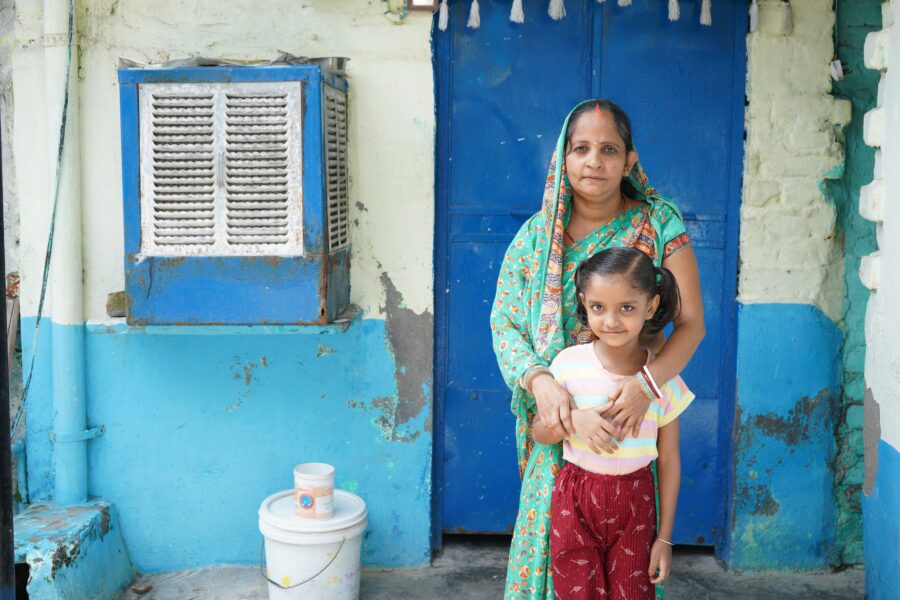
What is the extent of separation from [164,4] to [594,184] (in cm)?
213

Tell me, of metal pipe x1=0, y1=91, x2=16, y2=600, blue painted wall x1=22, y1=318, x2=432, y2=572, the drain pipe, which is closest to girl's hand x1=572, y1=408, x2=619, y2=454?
metal pipe x1=0, y1=91, x2=16, y2=600

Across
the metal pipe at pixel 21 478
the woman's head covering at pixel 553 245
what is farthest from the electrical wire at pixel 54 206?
the woman's head covering at pixel 553 245

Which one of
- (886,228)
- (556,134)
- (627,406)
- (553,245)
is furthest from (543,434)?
(556,134)

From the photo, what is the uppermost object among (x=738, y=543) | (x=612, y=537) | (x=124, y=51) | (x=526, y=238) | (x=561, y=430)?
(x=124, y=51)

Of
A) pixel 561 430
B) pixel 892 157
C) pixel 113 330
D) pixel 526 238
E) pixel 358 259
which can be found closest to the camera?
pixel 561 430

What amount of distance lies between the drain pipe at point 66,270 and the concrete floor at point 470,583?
0.59 meters

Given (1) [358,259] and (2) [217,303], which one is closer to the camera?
(2) [217,303]

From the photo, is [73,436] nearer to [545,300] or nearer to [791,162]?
[545,300]

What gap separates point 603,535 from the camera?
2654 mm

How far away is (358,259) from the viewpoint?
403 cm

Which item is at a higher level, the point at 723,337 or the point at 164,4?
the point at 164,4

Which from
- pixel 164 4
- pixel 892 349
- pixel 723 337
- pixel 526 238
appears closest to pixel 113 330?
pixel 164 4

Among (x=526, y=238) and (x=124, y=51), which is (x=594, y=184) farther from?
(x=124, y=51)

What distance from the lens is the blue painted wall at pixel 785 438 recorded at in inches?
159
